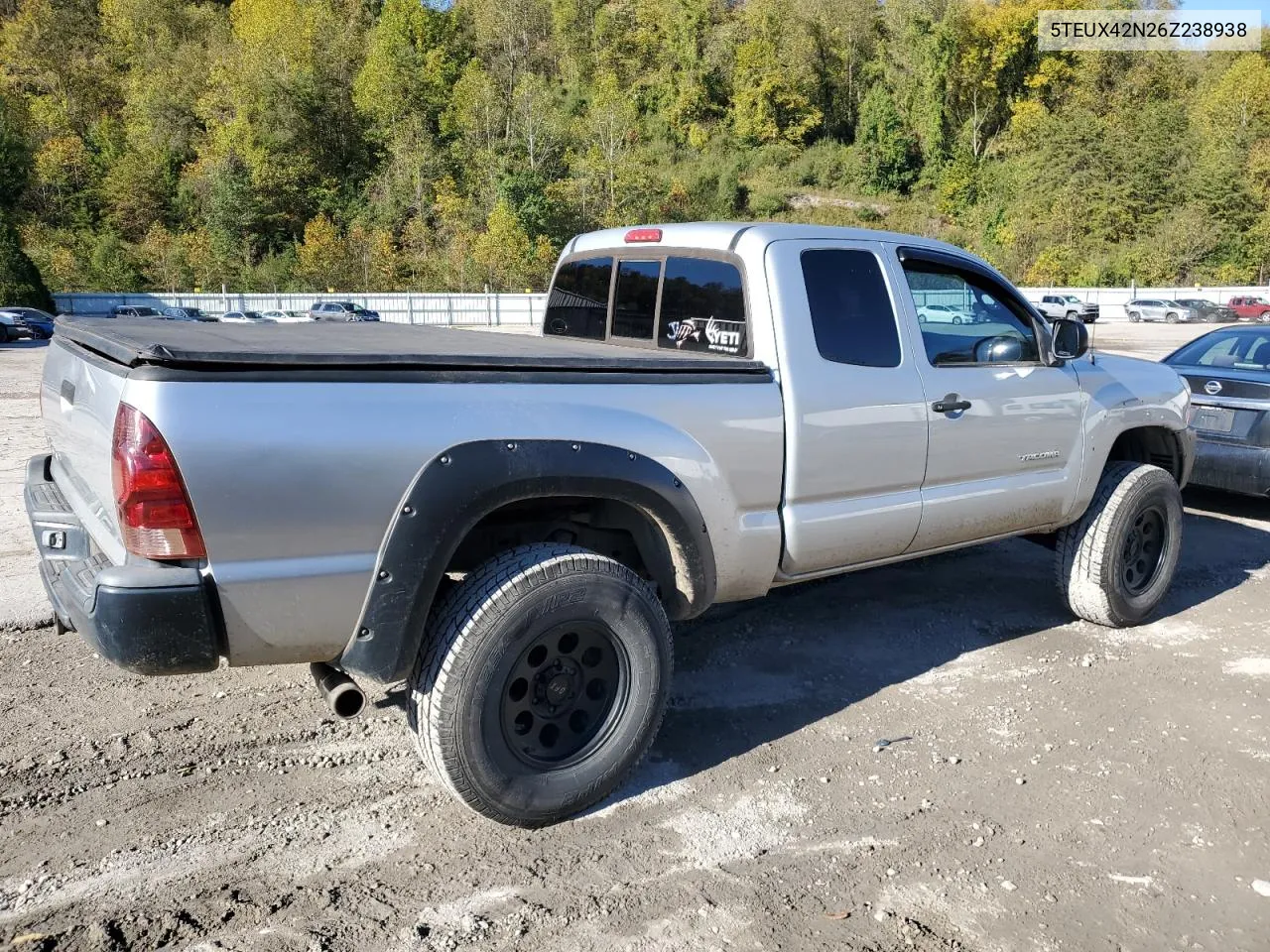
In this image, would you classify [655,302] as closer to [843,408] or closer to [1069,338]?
Answer: [843,408]

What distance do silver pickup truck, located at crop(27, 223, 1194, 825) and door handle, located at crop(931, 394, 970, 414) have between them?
1 cm

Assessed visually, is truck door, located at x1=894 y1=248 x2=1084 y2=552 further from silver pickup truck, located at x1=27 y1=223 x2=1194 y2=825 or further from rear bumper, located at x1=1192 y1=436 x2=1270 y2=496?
rear bumper, located at x1=1192 y1=436 x2=1270 y2=496

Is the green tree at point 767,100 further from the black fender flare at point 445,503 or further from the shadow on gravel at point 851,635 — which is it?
the black fender flare at point 445,503

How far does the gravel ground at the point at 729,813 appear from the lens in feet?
9.02

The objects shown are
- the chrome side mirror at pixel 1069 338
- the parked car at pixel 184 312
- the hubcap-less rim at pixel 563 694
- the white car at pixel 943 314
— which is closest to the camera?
the hubcap-less rim at pixel 563 694

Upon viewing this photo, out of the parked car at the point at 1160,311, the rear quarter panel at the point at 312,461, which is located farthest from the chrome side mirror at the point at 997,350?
the parked car at the point at 1160,311

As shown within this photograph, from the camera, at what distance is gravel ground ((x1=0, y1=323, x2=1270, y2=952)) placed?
2.75m

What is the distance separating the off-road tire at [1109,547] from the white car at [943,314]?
128 cm

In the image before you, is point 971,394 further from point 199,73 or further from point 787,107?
point 199,73

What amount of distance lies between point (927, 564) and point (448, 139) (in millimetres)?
86848

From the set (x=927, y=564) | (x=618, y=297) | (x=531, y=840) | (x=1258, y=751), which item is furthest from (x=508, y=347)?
(x=927, y=564)

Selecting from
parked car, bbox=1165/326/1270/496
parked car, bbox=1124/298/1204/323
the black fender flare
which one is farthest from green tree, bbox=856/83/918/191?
the black fender flare

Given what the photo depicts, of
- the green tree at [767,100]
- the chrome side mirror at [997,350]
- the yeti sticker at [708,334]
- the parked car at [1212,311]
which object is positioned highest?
the green tree at [767,100]

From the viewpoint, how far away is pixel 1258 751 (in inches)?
151
